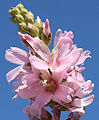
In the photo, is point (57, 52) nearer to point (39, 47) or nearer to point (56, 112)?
point (39, 47)

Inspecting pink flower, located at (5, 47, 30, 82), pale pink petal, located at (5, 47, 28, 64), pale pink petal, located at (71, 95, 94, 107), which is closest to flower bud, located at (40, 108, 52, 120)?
pale pink petal, located at (71, 95, 94, 107)

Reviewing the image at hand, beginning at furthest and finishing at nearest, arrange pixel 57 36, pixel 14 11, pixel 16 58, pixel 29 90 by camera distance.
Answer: pixel 14 11 → pixel 57 36 → pixel 16 58 → pixel 29 90

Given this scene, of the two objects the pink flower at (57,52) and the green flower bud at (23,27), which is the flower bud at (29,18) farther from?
the pink flower at (57,52)

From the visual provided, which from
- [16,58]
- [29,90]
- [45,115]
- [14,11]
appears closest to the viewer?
[29,90]

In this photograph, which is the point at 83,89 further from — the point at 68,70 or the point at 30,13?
the point at 30,13

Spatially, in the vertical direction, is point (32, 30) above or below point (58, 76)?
above

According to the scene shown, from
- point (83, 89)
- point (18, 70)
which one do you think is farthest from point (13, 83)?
point (83, 89)

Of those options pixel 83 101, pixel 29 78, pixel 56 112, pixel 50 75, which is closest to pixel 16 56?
pixel 29 78

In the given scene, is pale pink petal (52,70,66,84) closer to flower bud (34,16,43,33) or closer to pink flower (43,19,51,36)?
pink flower (43,19,51,36)
